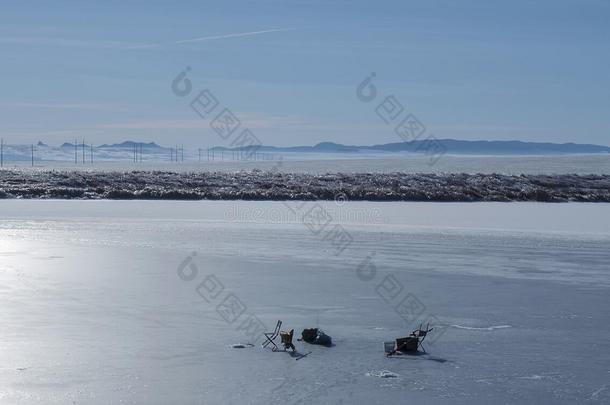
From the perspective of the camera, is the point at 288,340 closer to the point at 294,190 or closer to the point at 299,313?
the point at 299,313

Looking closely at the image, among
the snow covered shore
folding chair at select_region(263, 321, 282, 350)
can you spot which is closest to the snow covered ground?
folding chair at select_region(263, 321, 282, 350)

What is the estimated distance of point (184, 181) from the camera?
130 ft

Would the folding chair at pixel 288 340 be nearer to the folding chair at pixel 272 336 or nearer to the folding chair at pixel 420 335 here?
the folding chair at pixel 272 336

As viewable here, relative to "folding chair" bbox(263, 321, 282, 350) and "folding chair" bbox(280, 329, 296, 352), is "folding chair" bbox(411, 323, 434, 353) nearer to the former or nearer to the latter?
"folding chair" bbox(280, 329, 296, 352)

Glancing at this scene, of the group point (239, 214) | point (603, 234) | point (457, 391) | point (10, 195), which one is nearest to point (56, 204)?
point (10, 195)

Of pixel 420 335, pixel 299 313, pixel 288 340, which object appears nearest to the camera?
pixel 288 340

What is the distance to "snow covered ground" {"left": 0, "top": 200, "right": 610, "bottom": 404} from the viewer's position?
249 inches

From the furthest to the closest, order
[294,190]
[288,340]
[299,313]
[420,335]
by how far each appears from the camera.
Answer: [294,190]
[299,313]
[420,335]
[288,340]

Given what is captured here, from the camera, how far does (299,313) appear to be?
8969 mm

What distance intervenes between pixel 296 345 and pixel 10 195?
24894mm

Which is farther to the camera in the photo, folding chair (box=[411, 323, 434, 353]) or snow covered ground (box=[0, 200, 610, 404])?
folding chair (box=[411, 323, 434, 353])

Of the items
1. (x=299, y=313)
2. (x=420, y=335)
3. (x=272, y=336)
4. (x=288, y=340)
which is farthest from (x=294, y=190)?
(x=288, y=340)

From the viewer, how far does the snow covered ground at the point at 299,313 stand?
6316mm

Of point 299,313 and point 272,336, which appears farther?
point 299,313
